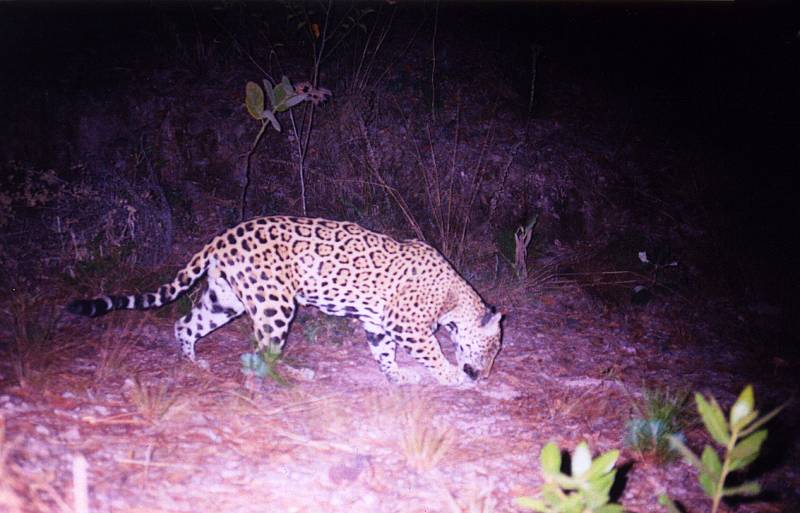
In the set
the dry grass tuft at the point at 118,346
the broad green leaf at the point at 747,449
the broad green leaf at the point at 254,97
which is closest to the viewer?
the broad green leaf at the point at 747,449

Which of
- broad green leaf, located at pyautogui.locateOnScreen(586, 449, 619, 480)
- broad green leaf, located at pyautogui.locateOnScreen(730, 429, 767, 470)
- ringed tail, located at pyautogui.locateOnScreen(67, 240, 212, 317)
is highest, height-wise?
broad green leaf, located at pyautogui.locateOnScreen(730, 429, 767, 470)

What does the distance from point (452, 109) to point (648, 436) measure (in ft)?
26.1

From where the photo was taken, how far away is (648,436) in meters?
4.48

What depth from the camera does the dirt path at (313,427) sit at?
3430mm

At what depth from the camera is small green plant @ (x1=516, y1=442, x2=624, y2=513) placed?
2100mm

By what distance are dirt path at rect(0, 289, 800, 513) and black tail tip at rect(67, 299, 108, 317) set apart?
1.66ft

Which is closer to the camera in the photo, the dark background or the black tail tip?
the black tail tip

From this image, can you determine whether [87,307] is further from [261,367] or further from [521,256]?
[521,256]

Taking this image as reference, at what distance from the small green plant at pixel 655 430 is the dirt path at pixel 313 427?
12 cm

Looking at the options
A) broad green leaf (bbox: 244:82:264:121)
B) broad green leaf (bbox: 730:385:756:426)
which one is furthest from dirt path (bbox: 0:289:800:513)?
broad green leaf (bbox: 244:82:264:121)

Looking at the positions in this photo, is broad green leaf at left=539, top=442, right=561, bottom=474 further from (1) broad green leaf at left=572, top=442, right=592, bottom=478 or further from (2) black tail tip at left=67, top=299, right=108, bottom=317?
(2) black tail tip at left=67, top=299, right=108, bottom=317

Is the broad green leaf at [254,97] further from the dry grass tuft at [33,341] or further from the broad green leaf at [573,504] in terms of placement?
the broad green leaf at [573,504]

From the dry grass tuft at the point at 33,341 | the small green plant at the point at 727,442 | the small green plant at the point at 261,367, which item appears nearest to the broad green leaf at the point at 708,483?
the small green plant at the point at 727,442

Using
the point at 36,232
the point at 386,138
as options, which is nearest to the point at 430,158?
the point at 386,138
